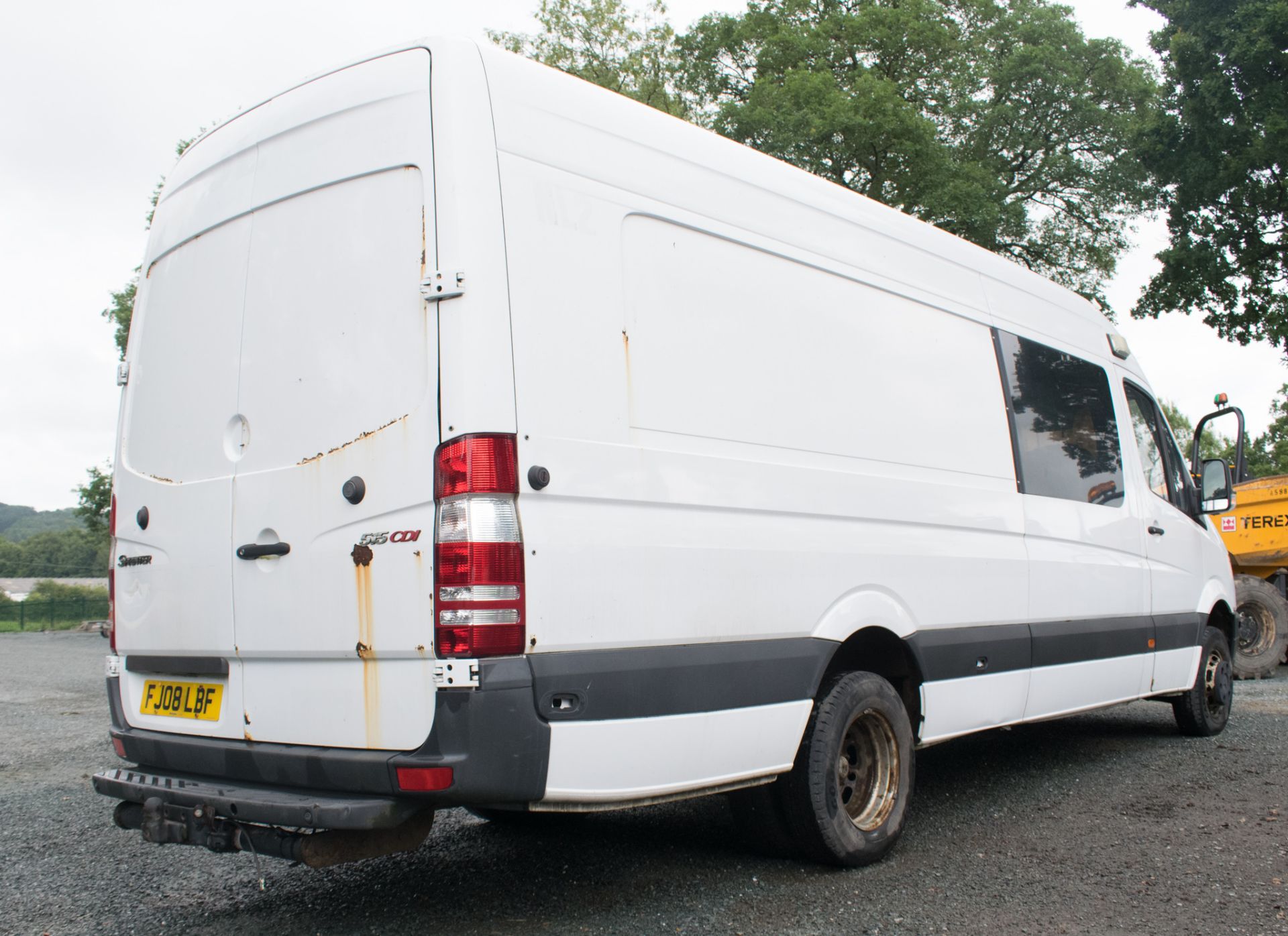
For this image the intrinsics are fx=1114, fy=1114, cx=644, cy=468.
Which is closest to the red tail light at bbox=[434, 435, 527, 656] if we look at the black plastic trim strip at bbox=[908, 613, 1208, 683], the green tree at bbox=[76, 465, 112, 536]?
the black plastic trim strip at bbox=[908, 613, 1208, 683]

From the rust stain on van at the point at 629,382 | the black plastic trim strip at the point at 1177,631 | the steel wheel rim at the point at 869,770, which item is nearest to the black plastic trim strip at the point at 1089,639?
the black plastic trim strip at the point at 1177,631

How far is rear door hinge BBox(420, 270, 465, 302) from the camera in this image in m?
3.06

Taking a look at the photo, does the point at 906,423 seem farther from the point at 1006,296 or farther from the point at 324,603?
the point at 324,603

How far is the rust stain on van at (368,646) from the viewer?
3053 millimetres

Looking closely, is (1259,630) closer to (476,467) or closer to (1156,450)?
(1156,450)

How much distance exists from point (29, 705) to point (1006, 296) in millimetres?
9821

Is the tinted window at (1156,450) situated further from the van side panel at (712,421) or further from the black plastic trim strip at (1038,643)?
the van side panel at (712,421)

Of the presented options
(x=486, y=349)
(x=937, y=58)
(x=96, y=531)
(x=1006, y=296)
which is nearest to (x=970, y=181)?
(x=937, y=58)

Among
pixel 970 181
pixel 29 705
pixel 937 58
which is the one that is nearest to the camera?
pixel 29 705

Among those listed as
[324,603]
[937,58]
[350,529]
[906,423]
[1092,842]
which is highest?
[937,58]

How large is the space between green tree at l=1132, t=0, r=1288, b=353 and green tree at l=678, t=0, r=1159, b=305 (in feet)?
6.95

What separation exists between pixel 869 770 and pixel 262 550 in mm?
2446

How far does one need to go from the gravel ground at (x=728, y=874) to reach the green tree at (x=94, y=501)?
2626 centimetres

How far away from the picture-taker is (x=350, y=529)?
314 centimetres
